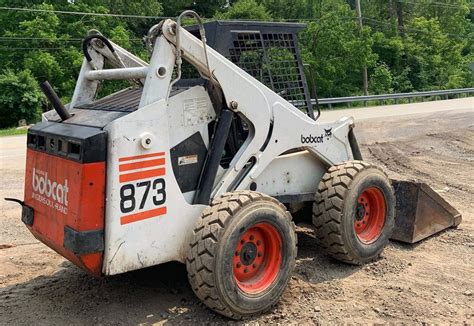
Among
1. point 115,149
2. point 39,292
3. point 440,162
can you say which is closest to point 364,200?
point 115,149

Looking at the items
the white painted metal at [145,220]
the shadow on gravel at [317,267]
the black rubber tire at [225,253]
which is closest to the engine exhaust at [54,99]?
the white painted metal at [145,220]

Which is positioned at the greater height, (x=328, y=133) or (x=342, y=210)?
(x=328, y=133)

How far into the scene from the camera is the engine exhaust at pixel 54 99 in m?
3.75

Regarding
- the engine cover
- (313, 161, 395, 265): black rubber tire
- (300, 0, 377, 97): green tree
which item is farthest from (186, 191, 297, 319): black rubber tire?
(300, 0, 377, 97): green tree

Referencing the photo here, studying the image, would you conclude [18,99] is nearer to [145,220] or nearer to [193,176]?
[193,176]

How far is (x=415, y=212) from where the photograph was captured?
17.7 feet

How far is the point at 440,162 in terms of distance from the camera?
33.8ft

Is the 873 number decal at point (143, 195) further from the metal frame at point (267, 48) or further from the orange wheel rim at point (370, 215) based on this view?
the orange wheel rim at point (370, 215)

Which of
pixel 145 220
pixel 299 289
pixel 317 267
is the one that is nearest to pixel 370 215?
pixel 317 267

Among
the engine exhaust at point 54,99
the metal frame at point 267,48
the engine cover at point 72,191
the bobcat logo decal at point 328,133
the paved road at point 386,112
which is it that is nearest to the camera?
the engine cover at point 72,191

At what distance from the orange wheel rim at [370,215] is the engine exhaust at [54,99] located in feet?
9.03

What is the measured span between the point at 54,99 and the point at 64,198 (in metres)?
0.82

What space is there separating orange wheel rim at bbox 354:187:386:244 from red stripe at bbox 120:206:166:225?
2.06 m

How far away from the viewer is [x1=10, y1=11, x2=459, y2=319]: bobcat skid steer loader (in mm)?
3365
